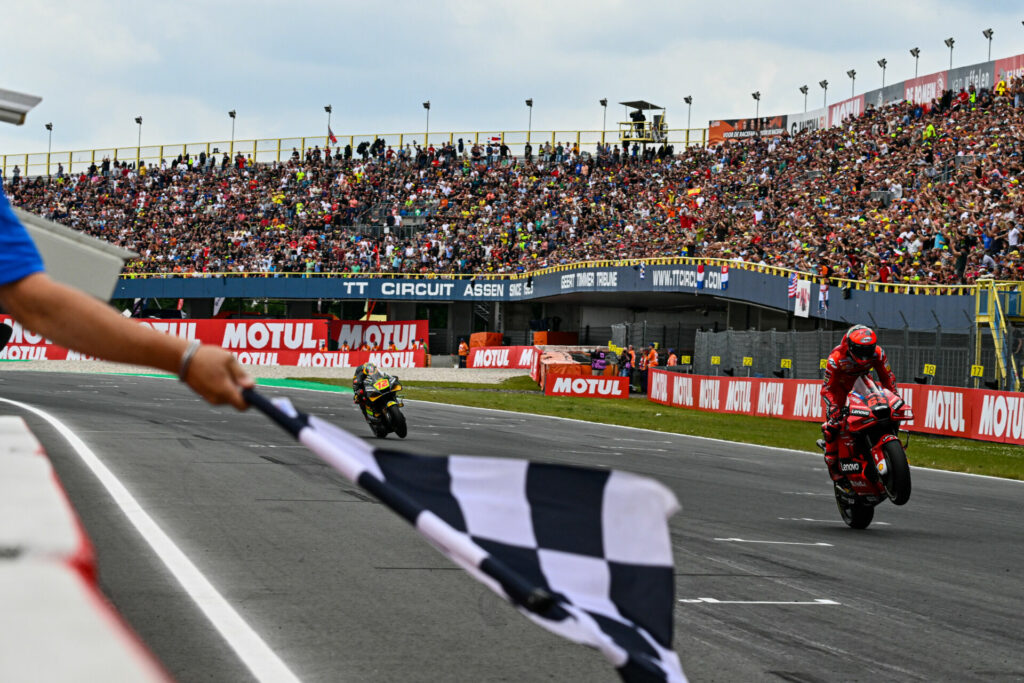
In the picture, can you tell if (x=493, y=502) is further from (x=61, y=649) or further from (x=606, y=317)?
(x=606, y=317)

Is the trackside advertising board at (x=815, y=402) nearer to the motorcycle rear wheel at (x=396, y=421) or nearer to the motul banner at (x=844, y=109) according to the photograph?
the motorcycle rear wheel at (x=396, y=421)

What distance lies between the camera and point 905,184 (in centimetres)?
3762

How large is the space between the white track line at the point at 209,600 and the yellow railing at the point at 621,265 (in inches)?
806

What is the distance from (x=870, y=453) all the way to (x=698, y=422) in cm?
1652

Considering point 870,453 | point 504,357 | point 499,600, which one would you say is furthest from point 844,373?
point 504,357

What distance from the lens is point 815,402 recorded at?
87.9 feet

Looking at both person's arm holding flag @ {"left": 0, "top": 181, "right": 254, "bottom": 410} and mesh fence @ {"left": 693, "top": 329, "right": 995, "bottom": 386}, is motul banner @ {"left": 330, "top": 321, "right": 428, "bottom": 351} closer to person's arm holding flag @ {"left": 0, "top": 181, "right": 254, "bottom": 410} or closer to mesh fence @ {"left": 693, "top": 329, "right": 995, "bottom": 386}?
mesh fence @ {"left": 693, "top": 329, "right": 995, "bottom": 386}

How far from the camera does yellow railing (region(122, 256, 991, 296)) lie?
2944cm

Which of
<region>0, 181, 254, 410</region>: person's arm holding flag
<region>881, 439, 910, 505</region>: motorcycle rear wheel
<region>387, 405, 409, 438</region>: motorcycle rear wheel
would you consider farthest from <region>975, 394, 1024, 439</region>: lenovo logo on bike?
<region>0, 181, 254, 410</region>: person's arm holding flag

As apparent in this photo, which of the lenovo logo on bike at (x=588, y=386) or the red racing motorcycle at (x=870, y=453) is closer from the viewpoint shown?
the red racing motorcycle at (x=870, y=453)

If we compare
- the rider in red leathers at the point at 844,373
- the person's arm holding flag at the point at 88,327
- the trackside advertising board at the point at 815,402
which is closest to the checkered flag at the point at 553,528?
the person's arm holding flag at the point at 88,327

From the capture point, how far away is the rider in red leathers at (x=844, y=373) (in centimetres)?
1055

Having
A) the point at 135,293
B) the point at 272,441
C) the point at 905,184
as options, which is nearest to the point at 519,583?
the point at 272,441

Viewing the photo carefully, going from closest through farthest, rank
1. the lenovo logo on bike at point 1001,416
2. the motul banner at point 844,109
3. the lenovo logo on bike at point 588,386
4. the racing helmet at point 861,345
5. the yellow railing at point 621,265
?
1. the racing helmet at point 861,345
2. the lenovo logo on bike at point 1001,416
3. the yellow railing at point 621,265
4. the lenovo logo on bike at point 588,386
5. the motul banner at point 844,109
